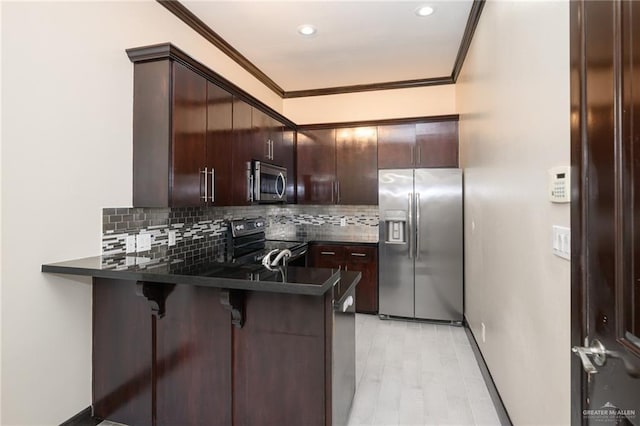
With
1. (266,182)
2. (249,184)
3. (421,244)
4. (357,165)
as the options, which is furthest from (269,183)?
(421,244)

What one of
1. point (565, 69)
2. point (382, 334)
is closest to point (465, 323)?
point (382, 334)

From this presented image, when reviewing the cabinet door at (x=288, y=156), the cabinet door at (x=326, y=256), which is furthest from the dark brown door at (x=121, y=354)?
the cabinet door at (x=326, y=256)

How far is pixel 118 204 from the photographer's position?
2.26 m

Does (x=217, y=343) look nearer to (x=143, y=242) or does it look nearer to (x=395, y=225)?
(x=143, y=242)

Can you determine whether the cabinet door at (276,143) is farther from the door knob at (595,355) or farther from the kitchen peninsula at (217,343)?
the door knob at (595,355)

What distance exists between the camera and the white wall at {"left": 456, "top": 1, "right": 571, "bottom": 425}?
1.26 meters

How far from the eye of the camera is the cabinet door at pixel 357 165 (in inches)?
165

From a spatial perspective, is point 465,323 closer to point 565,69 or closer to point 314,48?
point 565,69

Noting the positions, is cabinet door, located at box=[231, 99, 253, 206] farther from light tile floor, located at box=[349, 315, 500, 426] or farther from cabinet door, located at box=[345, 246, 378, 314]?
light tile floor, located at box=[349, 315, 500, 426]

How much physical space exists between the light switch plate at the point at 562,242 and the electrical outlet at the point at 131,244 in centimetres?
248

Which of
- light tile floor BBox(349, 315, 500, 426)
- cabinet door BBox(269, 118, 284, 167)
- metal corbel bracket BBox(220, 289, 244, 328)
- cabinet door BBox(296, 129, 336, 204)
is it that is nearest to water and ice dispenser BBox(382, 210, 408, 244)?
cabinet door BBox(296, 129, 336, 204)

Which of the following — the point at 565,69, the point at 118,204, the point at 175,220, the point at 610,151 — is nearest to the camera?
the point at 610,151

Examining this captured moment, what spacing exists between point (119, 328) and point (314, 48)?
3.00 metres

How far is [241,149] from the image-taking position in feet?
10.1
